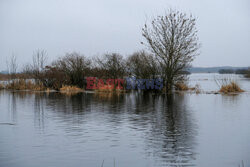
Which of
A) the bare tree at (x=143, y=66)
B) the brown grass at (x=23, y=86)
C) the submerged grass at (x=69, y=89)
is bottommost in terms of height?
the submerged grass at (x=69, y=89)

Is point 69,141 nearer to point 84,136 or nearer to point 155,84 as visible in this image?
point 84,136

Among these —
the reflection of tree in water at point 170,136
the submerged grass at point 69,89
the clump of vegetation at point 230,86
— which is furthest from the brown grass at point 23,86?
the reflection of tree in water at point 170,136

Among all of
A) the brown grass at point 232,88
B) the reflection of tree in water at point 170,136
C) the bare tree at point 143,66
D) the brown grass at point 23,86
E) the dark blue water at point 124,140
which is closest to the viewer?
the dark blue water at point 124,140

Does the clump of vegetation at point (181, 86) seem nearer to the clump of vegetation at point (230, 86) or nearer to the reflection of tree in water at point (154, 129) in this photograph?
the clump of vegetation at point (230, 86)

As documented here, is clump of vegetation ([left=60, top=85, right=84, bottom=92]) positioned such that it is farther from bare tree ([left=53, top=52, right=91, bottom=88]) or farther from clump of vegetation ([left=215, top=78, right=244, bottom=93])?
clump of vegetation ([left=215, top=78, right=244, bottom=93])

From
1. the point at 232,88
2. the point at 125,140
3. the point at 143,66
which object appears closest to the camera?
the point at 125,140

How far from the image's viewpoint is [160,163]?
21.9 feet

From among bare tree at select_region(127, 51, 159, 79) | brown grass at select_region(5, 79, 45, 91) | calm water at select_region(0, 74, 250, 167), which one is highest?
bare tree at select_region(127, 51, 159, 79)

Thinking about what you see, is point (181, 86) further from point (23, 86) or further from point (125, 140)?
point (125, 140)

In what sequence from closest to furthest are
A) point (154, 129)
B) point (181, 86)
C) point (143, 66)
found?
1. point (154, 129)
2. point (143, 66)
3. point (181, 86)

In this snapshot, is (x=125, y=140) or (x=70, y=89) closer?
(x=125, y=140)

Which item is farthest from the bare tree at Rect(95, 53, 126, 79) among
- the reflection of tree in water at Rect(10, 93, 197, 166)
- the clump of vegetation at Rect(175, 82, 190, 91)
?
the reflection of tree in water at Rect(10, 93, 197, 166)

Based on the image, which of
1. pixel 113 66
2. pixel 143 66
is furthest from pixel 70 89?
pixel 143 66

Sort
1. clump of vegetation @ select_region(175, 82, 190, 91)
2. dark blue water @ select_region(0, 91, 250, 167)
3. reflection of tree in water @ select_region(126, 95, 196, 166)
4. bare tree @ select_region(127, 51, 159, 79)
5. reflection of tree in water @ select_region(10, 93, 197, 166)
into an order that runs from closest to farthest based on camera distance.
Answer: dark blue water @ select_region(0, 91, 250, 167), reflection of tree in water @ select_region(126, 95, 196, 166), reflection of tree in water @ select_region(10, 93, 197, 166), bare tree @ select_region(127, 51, 159, 79), clump of vegetation @ select_region(175, 82, 190, 91)
